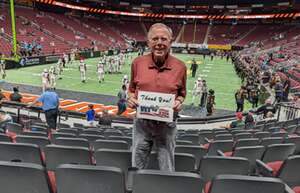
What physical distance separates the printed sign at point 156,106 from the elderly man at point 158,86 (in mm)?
60

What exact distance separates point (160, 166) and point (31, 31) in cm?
4185

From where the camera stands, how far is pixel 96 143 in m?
4.43

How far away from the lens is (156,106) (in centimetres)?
320

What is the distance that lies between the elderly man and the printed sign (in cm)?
6

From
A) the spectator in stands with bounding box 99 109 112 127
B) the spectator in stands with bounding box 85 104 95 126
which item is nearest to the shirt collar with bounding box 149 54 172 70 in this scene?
the spectator in stands with bounding box 99 109 112 127

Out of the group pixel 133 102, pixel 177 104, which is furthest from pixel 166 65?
pixel 133 102

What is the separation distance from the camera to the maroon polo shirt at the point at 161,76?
3.22 meters

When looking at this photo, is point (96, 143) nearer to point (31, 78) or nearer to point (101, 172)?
point (101, 172)

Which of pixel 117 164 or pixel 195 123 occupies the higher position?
pixel 117 164

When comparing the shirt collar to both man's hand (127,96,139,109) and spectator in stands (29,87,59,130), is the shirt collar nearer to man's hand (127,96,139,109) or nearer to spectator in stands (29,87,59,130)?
man's hand (127,96,139,109)

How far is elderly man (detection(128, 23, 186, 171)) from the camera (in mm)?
3209

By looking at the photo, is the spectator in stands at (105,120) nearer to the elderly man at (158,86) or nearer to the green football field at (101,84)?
the elderly man at (158,86)

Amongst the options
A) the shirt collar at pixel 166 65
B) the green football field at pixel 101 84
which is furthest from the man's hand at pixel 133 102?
the green football field at pixel 101 84

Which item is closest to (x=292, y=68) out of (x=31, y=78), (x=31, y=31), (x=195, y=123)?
(x=195, y=123)
